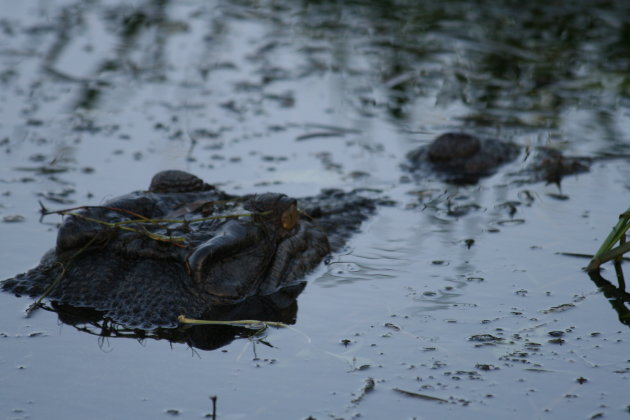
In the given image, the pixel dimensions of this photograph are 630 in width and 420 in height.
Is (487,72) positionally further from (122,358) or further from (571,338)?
(122,358)

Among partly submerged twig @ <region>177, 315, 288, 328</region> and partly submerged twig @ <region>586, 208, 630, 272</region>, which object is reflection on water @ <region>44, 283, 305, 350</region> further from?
partly submerged twig @ <region>586, 208, 630, 272</region>

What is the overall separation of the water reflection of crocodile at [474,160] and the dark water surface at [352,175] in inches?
6.0

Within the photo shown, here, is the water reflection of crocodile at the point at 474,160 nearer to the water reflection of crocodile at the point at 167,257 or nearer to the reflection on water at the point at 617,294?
the reflection on water at the point at 617,294

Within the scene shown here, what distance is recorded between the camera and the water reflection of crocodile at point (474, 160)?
22.0 feet

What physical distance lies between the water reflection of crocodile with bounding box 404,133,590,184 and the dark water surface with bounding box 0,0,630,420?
152 millimetres

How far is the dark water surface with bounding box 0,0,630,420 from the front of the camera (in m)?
3.64

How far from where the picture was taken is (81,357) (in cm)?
383

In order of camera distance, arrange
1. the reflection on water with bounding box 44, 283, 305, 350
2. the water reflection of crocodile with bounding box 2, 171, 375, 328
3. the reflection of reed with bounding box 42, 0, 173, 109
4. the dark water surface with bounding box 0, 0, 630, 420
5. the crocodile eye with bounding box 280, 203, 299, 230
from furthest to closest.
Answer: the reflection of reed with bounding box 42, 0, 173, 109 → the crocodile eye with bounding box 280, 203, 299, 230 → the water reflection of crocodile with bounding box 2, 171, 375, 328 → the reflection on water with bounding box 44, 283, 305, 350 → the dark water surface with bounding box 0, 0, 630, 420

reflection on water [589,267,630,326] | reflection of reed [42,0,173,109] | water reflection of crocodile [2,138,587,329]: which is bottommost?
reflection on water [589,267,630,326]

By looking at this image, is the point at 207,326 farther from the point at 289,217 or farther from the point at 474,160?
the point at 474,160

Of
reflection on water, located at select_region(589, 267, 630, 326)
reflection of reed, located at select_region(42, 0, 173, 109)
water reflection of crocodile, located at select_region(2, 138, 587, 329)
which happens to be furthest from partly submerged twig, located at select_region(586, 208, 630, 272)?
reflection of reed, located at select_region(42, 0, 173, 109)

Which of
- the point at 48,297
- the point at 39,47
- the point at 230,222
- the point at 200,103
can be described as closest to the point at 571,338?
the point at 230,222

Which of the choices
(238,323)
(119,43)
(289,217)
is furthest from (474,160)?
(119,43)

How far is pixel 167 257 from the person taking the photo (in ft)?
13.8
